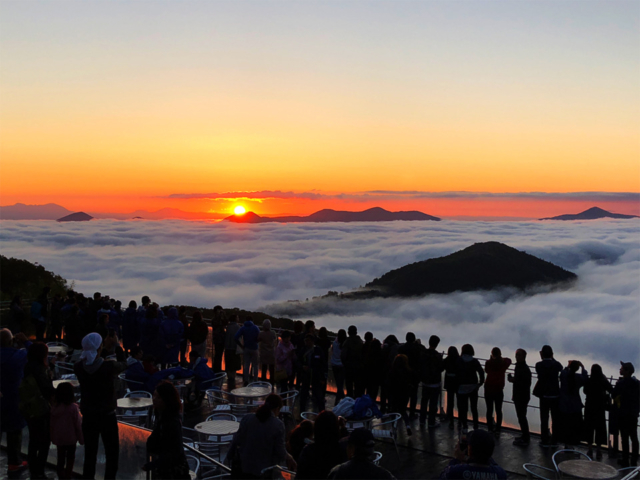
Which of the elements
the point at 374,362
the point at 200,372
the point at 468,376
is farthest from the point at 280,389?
the point at 468,376

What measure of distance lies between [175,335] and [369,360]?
3905 mm

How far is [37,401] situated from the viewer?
571cm

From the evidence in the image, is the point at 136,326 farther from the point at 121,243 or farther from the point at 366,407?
the point at 121,243

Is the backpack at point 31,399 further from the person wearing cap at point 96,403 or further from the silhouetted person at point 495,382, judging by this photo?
the silhouetted person at point 495,382

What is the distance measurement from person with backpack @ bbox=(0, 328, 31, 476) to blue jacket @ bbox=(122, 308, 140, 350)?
638 cm

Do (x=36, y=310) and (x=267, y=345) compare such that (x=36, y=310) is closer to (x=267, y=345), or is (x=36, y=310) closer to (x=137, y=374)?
(x=267, y=345)

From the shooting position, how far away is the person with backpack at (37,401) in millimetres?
5668

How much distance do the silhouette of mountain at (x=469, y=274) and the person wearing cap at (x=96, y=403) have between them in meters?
154

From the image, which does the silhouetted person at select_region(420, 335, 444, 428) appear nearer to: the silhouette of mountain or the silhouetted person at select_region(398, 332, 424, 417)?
the silhouetted person at select_region(398, 332, 424, 417)


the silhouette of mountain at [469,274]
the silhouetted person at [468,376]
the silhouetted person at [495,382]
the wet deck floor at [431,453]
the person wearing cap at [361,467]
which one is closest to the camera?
the person wearing cap at [361,467]

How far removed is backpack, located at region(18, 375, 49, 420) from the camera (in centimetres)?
568

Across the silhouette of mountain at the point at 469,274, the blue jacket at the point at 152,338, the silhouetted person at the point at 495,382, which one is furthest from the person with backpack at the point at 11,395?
the silhouette of mountain at the point at 469,274

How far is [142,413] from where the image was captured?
7.58 meters

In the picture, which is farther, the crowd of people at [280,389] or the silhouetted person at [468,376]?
the silhouetted person at [468,376]
